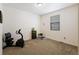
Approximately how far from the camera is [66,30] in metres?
2.55

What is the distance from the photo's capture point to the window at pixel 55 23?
2.44 m

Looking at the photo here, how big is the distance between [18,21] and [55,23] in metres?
1.36

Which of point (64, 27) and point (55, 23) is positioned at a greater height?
point (55, 23)

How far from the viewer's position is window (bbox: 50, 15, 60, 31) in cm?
244

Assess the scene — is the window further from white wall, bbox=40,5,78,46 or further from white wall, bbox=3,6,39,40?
white wall, bbox=3,6,39,40

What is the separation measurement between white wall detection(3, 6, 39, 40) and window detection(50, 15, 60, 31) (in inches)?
27.1

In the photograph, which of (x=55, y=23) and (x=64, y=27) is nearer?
(x=55, y=23)

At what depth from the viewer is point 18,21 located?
172cm

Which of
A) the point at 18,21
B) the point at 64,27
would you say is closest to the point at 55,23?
the point at 64,27

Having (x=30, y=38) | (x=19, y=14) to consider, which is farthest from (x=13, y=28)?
(x=30, y=38)

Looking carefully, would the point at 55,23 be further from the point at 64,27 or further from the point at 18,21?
the point at 18,21

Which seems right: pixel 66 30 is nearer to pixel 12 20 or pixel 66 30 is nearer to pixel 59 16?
pixel 59 16

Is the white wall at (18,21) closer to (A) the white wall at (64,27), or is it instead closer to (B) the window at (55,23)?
(A) the white wall at (64,27)

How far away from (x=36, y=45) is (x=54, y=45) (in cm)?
66
